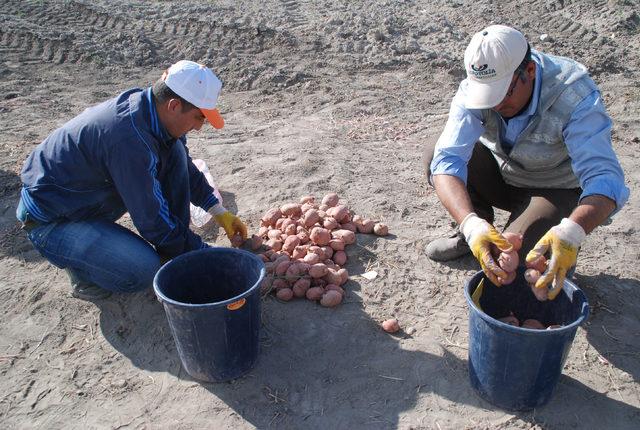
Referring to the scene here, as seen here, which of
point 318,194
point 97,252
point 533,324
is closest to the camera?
point 533,324

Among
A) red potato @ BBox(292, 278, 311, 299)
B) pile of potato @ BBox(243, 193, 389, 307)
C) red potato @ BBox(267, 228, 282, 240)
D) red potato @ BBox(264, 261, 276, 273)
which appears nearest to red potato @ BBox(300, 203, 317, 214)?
pile of potato @ BBox(243, 193, 389, 307)

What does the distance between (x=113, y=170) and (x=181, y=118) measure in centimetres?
42

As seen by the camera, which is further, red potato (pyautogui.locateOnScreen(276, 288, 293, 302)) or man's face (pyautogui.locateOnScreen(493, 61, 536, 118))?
red potato (pyautogui.locateOnScreen(276, 288, 293, 302))

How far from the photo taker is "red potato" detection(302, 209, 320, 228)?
3527mm

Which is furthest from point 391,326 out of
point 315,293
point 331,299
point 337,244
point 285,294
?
point 337,244

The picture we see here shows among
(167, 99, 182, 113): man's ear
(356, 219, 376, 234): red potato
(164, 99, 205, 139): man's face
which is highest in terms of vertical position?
(167, 99, 182, 113): man's ear

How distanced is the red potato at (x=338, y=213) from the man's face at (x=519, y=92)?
1.21m

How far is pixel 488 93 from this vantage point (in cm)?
258

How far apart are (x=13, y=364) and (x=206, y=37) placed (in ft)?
19.6

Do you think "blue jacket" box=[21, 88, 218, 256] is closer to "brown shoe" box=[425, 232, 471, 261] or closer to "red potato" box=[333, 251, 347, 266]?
"red potato" box=[333, 251, 347, 266]

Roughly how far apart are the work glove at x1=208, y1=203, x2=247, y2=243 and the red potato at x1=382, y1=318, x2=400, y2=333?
3.54 feet

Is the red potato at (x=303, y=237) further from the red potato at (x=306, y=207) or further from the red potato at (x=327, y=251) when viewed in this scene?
the red potato at (x=306, y=207)

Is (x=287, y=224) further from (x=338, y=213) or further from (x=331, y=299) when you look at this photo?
(x=331, y=299)

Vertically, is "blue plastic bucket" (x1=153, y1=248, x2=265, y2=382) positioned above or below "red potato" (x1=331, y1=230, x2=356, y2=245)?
above
